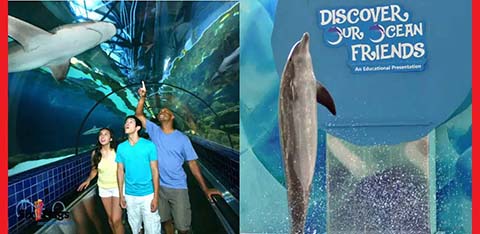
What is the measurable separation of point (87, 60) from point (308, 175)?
1.73 metres

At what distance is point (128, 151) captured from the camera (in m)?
4.17

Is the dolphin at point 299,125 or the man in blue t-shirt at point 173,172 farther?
the man in blue t-shirt at point 173,172

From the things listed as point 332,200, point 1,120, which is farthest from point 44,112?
point 332,200

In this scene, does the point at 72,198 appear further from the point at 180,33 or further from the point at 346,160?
the point at 346,160

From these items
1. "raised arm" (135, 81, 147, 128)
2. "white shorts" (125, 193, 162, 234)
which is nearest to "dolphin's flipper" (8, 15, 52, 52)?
"raised arm" (135, 81, 147, 128)

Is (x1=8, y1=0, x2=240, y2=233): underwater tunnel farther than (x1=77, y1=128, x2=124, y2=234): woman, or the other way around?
(x1=77, y1=128, x2=124, y2=234): woman

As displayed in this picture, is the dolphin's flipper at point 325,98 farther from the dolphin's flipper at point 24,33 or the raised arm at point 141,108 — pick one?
the dolphin's flipper at point 24,33

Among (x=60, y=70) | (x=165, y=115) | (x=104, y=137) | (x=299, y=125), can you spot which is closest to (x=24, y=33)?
(x=60, y=70)

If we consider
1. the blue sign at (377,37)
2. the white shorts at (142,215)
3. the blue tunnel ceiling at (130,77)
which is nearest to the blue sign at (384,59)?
the blue sign at (377,37)

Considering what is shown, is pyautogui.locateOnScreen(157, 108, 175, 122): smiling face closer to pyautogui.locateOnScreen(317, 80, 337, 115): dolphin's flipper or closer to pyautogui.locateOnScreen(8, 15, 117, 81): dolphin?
pyautogui.locateOnScreen(8, 15, 117, 81): dolphin

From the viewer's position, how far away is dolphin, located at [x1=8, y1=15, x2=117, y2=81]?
13.7ft

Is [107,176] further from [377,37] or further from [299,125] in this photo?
[377,37]

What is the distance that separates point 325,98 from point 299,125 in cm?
25

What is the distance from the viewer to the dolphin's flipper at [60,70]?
4.21 metres
